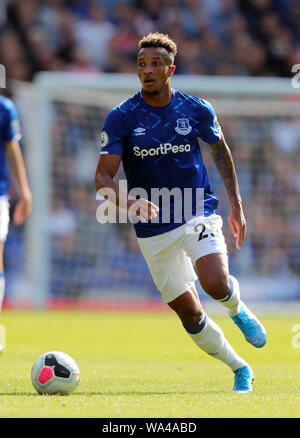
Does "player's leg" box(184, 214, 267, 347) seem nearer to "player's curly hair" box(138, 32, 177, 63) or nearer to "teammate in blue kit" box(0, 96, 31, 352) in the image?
"player's curly hair" box(138, 32, 177, 63)

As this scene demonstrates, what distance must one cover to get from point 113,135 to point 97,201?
31.0 ft

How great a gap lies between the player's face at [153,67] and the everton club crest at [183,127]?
29cm

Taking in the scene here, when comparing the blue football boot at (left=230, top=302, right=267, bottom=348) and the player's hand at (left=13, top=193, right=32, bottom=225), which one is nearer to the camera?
the blue football boot at (left=230, top=302, right=267, bottom=348)

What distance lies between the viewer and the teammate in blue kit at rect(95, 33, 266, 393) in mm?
6309

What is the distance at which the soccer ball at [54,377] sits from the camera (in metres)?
6.04

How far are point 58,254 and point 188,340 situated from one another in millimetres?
5147

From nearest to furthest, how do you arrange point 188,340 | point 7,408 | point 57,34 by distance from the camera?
1. point 7,408
2. point 188,340
3. point 57,34

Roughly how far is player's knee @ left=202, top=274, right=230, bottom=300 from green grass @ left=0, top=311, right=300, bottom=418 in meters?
0.69

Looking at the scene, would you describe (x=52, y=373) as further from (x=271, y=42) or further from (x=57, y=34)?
(x=271, y=42)

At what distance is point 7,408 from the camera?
16.9 feet

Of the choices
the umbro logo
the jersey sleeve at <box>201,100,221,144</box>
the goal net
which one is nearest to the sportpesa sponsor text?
the umbro logo

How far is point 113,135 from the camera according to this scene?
6270 millimetres

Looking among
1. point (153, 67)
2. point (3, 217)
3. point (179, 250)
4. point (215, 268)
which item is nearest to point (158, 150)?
point (153, 67)

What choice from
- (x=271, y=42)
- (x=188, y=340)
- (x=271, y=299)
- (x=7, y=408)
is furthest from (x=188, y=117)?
(x=271, y=42)
